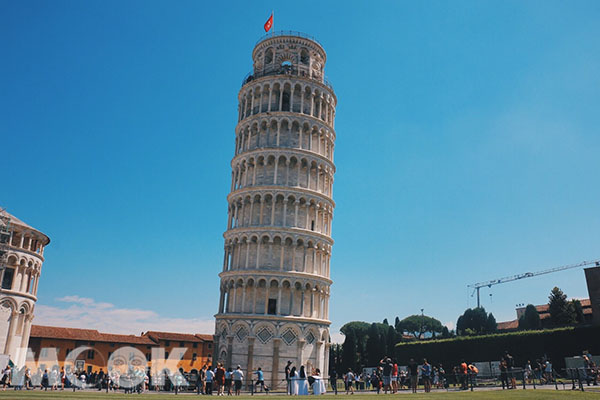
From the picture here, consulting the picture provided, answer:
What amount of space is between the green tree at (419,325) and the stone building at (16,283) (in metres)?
84.5

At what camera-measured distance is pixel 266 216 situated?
153 ft

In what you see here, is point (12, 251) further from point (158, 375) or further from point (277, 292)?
point (277, 292)

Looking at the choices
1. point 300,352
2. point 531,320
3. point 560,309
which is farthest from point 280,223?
point 531,320

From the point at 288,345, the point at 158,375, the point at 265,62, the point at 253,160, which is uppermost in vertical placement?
the point at 265,62

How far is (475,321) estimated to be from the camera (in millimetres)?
96750

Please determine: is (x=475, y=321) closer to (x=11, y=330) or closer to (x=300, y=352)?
(x=300, y=352)

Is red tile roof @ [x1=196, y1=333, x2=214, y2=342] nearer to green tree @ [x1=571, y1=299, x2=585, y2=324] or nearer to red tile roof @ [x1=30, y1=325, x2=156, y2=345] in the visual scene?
red tile roof @ [x1=30, y1=325, x2=156, y2=345]

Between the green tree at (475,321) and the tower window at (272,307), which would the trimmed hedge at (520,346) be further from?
the green tree at (475,321)

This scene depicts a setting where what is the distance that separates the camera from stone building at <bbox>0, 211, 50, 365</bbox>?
5269cm

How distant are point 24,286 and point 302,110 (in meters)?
37.6

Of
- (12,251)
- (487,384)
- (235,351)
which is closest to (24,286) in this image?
(12,251)

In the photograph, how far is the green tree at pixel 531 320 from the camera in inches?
2835

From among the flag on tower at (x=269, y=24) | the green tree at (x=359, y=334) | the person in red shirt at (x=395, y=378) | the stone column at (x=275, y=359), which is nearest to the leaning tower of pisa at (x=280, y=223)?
the stone column at (x=275, y=359)

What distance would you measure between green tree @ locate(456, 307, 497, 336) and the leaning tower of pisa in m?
59.1
